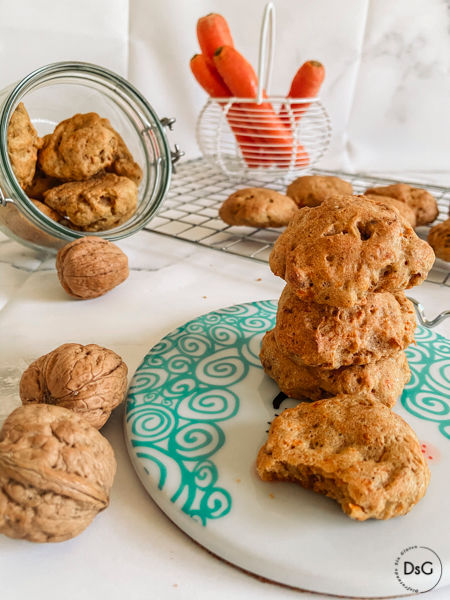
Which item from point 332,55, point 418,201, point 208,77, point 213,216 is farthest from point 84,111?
point 332,55

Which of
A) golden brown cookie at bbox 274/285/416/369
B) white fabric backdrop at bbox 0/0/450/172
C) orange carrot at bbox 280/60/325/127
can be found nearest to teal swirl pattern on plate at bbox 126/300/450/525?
golden brown cookie at bbox 274/285/416/369

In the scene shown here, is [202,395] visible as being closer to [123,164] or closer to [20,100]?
[123,164]

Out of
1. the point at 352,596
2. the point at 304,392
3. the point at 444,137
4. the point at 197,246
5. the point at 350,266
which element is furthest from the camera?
the point at 444,137

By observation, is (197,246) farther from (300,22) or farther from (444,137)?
(444,137)

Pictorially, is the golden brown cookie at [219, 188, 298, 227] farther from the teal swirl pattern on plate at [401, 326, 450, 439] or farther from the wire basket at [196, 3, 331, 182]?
the teal swirl pattern on plate at [401, 326, 450, 439]

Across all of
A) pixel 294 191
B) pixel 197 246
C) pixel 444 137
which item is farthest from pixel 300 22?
pixel 197 246

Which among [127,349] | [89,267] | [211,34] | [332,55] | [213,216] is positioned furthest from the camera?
[332,55]

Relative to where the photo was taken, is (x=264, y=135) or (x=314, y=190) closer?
(x=314, y=190)
